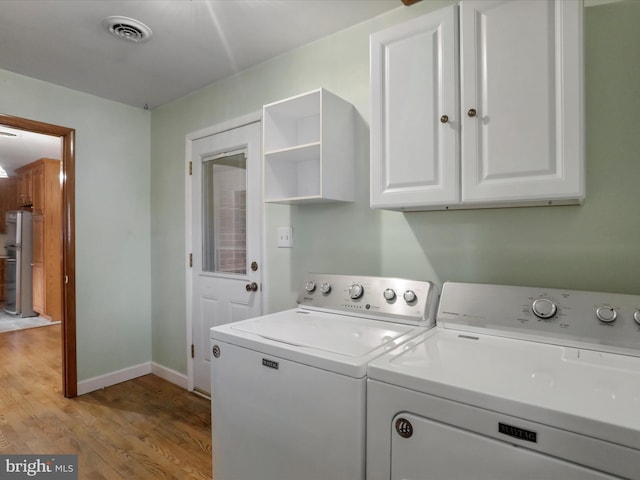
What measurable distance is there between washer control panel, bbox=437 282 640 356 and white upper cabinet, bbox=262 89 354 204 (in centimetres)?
75

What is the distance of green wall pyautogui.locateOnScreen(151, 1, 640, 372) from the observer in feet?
4.31

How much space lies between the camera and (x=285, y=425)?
1254 mm

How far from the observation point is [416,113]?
1433mm

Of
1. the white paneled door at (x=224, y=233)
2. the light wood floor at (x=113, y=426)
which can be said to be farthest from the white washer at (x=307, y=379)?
the white paneled door at (x=224, y=233)

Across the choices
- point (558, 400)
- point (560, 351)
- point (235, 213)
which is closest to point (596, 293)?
point (560, 351)

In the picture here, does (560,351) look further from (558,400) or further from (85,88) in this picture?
(85,88)

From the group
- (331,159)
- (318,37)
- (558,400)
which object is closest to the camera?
(558,400)

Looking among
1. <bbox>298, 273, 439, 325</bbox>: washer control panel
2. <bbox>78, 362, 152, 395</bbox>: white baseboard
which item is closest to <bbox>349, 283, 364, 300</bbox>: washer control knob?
<bbox>298, 273, 439, 325</bbox>: washer control panel

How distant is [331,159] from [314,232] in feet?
1.59

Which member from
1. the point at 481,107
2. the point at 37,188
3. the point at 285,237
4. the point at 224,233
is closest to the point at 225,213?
the point at 224,233

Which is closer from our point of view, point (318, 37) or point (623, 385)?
point (623, 385)

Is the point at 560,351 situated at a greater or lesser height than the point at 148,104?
lesser

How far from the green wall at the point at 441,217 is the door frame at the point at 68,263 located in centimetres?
70

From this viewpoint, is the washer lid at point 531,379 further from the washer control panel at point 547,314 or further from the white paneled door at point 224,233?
the white paneled door at point 224,233
